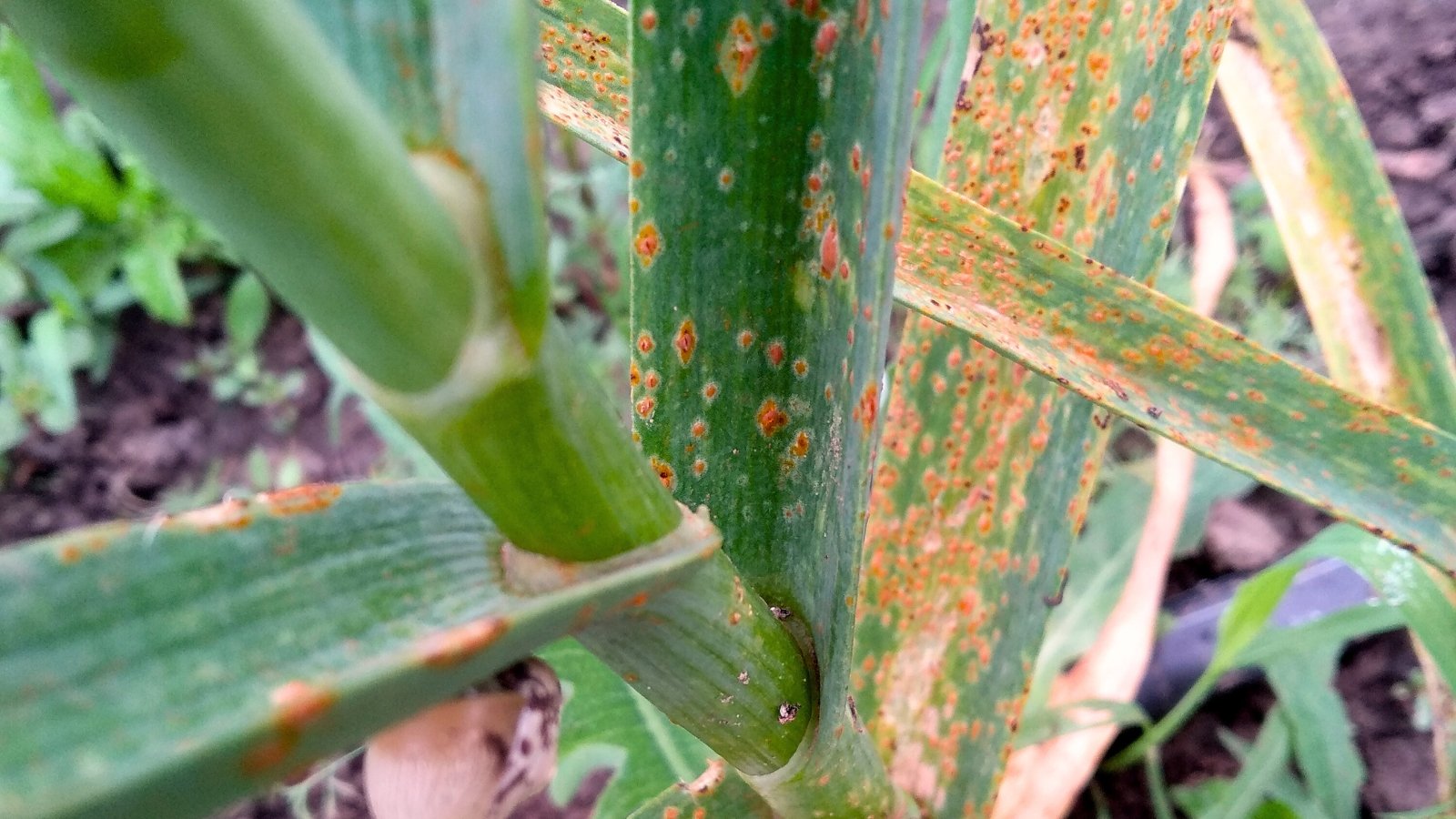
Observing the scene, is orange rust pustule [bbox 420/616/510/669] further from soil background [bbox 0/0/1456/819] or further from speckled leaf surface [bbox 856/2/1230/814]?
soil background [bbox 0/0/1456/819]

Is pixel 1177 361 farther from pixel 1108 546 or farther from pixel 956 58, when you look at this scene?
pixel 1108 546

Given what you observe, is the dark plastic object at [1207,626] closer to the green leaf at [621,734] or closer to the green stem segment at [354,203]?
the green leaf at [621,734]

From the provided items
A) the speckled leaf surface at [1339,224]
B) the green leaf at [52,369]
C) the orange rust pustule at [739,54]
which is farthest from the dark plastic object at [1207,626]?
the green leaf at [52,369]

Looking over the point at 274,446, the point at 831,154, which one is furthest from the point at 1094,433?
the point at 274,446

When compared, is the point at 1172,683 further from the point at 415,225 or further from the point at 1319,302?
the point at 415,225

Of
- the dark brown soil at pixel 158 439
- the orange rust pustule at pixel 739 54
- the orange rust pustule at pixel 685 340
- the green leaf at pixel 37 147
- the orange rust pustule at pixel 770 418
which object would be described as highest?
the orange rust pustule at pixel 739 54
